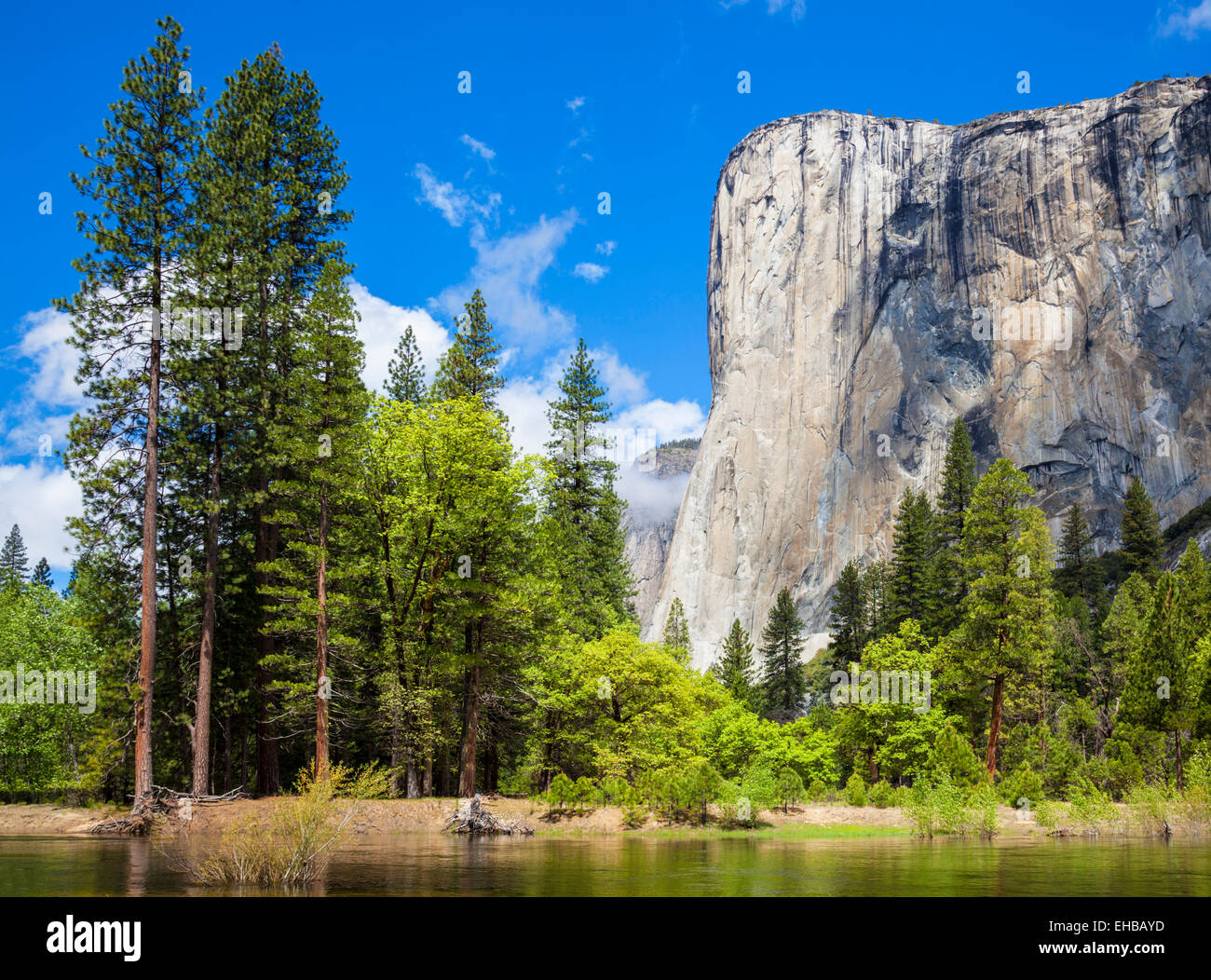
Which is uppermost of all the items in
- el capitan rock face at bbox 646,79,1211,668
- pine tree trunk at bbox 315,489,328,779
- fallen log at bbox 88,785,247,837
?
el capitan rock face at bbox 646,79,1211,668

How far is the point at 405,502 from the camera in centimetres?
2825

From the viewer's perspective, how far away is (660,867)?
51.9ft

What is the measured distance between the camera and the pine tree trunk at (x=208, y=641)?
25.2m

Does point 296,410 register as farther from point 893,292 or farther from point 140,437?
point 893,292

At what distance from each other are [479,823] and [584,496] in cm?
2054

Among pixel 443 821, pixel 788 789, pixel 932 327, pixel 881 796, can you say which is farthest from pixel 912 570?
pixel 932 327

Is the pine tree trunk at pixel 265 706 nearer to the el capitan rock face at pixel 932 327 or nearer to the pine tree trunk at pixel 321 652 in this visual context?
the pine tree trunk at pixel 321 652

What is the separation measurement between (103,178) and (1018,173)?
119m

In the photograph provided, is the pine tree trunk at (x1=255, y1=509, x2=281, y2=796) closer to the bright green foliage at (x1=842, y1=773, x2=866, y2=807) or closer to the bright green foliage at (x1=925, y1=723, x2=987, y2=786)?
the bright green foliage at (x1=842, y1=773, x2=866, y2=807)

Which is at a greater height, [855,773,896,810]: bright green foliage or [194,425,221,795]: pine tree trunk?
[194,425,221,795]: pine tree trunk

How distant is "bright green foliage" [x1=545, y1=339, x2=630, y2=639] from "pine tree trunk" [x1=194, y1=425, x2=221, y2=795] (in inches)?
610

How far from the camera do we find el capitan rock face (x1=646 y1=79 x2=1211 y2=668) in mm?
104938

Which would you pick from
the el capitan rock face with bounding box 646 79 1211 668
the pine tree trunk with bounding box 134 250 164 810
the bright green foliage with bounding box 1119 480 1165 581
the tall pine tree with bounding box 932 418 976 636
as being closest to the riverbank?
the pine tree trunk with bounding box 134 250 164 810
